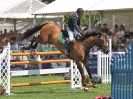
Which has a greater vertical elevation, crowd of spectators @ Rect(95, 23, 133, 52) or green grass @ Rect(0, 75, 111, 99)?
crowd of spectators @ Rect(95, 23, 133, 52)

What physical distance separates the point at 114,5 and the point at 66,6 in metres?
3.40

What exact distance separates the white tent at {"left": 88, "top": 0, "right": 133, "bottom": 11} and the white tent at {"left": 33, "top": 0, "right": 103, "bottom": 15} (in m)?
0.55

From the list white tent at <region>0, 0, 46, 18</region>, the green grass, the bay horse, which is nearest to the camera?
the green grass

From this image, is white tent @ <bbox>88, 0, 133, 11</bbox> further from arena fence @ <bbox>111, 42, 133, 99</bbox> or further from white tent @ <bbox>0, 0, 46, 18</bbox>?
arena fence @ <bbox>111, 42, 133, 99</bbox>

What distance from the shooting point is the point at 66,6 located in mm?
27641

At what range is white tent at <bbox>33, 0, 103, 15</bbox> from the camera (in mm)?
26594

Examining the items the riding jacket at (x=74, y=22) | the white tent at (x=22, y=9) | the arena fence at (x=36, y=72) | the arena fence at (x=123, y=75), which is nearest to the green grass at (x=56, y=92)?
the arena fence at (x=36, y=72)

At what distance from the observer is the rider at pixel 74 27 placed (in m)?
16.6

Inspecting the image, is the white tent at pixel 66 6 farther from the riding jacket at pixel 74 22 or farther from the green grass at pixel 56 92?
the riding jacket at pixel 74 22

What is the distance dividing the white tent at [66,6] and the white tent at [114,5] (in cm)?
55

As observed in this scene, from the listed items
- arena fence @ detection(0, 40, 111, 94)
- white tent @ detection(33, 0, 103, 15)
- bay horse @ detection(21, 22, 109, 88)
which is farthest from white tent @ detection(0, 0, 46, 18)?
bay horse @ detection(21, 22, 109, 88)

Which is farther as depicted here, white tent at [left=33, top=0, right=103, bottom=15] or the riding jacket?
white tent at [left=33, top=0, right=103, bottom=15]

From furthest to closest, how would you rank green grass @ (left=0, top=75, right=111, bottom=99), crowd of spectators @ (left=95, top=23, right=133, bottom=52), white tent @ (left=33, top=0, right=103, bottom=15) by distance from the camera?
white tent @ (left=33, top=0, right=103, bottom=15) < crowd of spectators @ (left=95, top=23, right=133, bottom=52) < green grass @ (left=0, top=75, right=111, bottom=99)

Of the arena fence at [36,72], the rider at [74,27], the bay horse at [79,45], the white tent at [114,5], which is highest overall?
the white tent at [114,5]
